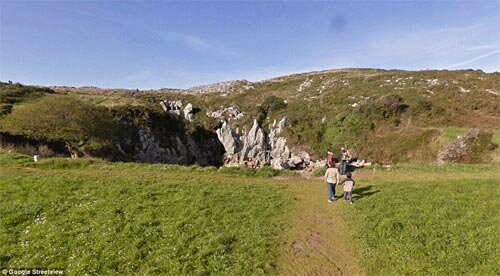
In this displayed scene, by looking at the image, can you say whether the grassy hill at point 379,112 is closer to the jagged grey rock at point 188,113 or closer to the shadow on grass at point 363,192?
the jagged grey rock at point 188,113

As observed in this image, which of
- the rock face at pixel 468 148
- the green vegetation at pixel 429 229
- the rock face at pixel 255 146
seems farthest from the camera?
the rock face at pixel 255 146

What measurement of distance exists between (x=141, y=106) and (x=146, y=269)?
165 feet

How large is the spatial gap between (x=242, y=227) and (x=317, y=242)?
331 centimetres

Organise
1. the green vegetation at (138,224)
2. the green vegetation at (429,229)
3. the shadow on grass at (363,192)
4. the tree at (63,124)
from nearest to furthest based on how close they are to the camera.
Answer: the green vegetation at (429,229) < the green vegetation at (138,224) < the shadow on grass at (363,192) < the tree at (63,124)

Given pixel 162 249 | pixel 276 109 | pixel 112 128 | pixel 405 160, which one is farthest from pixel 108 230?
pixel 276 109

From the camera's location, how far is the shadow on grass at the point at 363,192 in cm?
1857

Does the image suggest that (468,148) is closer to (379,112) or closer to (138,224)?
(379,112)

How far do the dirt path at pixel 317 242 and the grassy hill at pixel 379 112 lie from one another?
24737 millimetres

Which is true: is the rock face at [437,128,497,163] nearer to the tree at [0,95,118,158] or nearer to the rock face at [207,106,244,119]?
the rock face at [207,106,244,119]

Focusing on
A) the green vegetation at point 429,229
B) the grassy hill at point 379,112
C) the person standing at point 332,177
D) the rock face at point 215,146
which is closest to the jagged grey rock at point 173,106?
the grassy hill at point 379,112

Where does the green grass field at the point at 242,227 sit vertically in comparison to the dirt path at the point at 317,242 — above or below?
above

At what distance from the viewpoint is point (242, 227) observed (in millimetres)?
13781

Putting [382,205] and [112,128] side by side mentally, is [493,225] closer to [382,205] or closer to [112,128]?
[382,205]

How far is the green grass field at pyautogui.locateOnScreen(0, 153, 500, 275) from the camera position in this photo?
35.2ft
